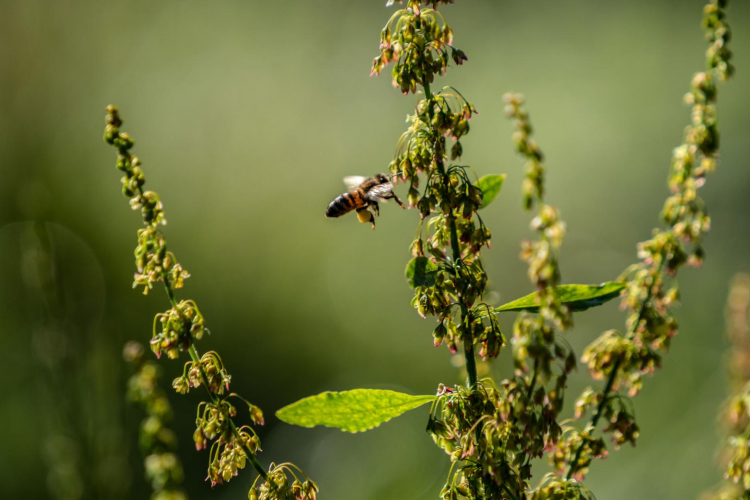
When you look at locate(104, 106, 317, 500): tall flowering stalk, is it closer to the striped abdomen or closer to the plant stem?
the plant stem

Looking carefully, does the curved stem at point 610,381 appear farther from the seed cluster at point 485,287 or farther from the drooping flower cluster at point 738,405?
the drooping flower cluster at point 738,405

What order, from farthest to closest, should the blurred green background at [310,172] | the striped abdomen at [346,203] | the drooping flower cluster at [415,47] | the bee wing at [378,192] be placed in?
1. the blurred green background at [310,172]
2. the striped abdomen at [346,203]
3. the bee wing at [378,192]
4. the drooping flower cluster at [415,47]

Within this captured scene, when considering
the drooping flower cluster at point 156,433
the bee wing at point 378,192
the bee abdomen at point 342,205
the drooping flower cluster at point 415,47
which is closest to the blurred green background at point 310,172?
the bee abdomen at point 342,205

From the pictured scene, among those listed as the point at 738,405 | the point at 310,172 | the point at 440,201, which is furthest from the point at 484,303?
the point at 310,172

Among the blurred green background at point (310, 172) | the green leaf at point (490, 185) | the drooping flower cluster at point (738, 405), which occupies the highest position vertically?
the blurred green background at point (310, 172)

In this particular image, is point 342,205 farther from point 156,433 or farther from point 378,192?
point 156,433

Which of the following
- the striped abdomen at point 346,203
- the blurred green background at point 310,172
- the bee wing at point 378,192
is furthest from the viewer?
the blurred green background at point 310,172
